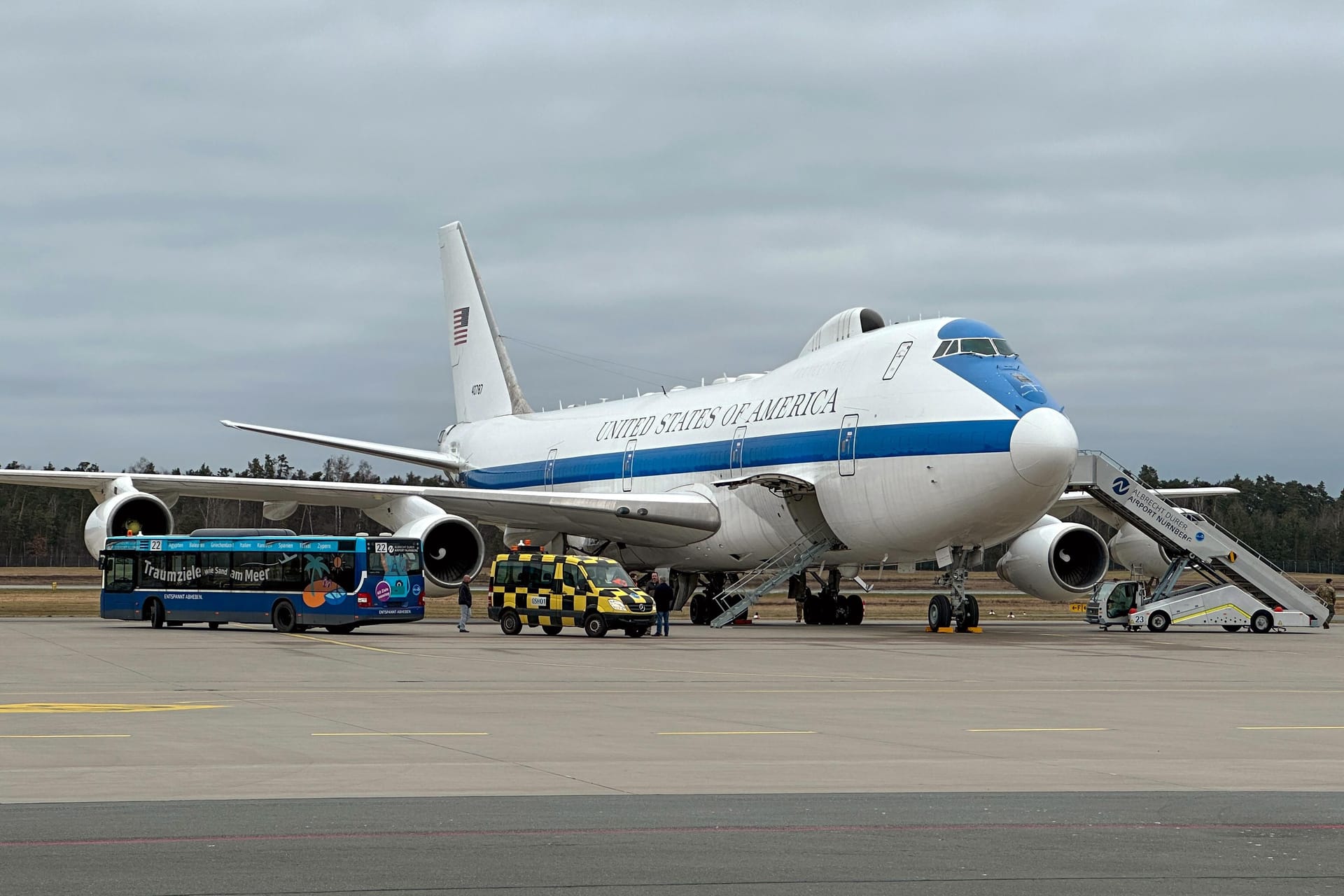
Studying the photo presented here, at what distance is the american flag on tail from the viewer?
5619 centimetres

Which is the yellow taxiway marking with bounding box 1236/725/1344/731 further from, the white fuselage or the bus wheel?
the bus wheel

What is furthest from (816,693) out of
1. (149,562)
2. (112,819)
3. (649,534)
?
(149,562)

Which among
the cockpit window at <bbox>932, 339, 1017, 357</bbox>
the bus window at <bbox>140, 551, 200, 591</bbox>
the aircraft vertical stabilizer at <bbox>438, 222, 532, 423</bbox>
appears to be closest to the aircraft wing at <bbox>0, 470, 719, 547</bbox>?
the bus window at <bbox>140, 551, 200, 591</bbox>

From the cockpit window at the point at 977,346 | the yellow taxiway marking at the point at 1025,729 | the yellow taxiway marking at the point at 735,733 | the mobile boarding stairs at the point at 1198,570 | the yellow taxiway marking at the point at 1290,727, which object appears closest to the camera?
the yellow taxiway marking at the point at 735,733

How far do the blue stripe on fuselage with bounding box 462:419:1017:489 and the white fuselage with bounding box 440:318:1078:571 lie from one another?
4cm

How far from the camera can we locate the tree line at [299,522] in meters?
137

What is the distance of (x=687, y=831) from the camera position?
8969 mm

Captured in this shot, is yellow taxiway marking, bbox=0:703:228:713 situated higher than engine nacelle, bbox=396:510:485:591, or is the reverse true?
engine nacelle, bbox=396:510:485:591

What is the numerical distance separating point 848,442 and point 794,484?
179cm

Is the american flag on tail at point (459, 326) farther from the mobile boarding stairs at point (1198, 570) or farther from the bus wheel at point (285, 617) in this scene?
the mobile boarding stairs at point (1198, 570)

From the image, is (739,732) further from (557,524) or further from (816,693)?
(557,524)

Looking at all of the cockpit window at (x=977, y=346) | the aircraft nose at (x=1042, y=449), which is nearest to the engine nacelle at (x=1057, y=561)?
the cockpit window at (x=977, y=346)

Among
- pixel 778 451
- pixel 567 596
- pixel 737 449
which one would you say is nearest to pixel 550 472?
pixel 737 449

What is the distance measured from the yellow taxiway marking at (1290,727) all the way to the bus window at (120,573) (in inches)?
1192
